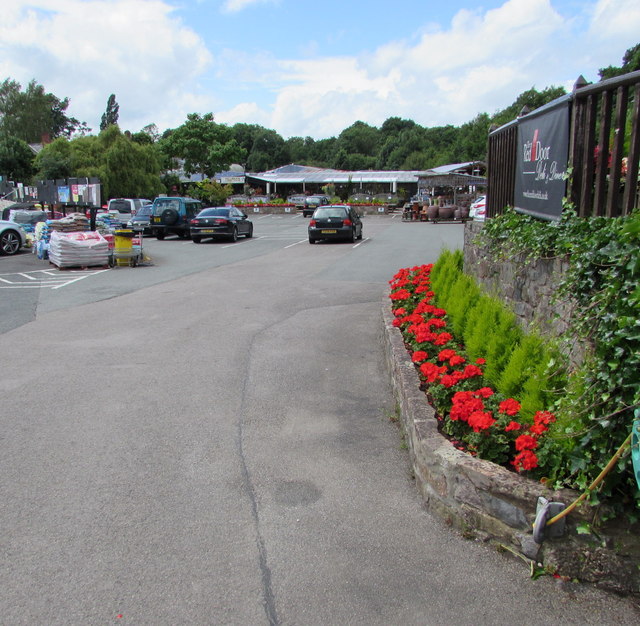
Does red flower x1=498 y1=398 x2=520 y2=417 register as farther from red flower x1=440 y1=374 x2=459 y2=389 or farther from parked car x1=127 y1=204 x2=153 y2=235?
parked car x1=127 y1=204 x2=153 y2=235

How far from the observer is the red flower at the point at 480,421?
140 inches

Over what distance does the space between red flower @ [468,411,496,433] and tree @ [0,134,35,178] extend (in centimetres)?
5118

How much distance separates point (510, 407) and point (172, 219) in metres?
24.2

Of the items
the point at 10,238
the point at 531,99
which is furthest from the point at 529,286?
the point at 531,99

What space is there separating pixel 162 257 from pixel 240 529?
16997 mm

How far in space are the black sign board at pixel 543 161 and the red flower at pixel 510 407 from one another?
199 cm

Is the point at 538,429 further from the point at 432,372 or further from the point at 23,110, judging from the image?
the point at 23,110

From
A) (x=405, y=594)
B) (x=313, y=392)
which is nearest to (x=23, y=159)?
(x=313, y=392)

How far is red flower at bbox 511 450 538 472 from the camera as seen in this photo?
3.28 meters

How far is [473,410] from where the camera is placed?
3775mm

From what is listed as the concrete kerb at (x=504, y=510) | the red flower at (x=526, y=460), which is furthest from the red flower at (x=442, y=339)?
the red flower at (x=526, y=460)

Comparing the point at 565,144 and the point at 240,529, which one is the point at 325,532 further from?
the point at 565,144

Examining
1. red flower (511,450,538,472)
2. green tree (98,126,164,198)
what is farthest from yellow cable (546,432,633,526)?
green tree (98,126,164,198)

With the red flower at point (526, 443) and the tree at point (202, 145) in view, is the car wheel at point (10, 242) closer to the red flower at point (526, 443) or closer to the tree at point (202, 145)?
the red flower at point (526, 443)
